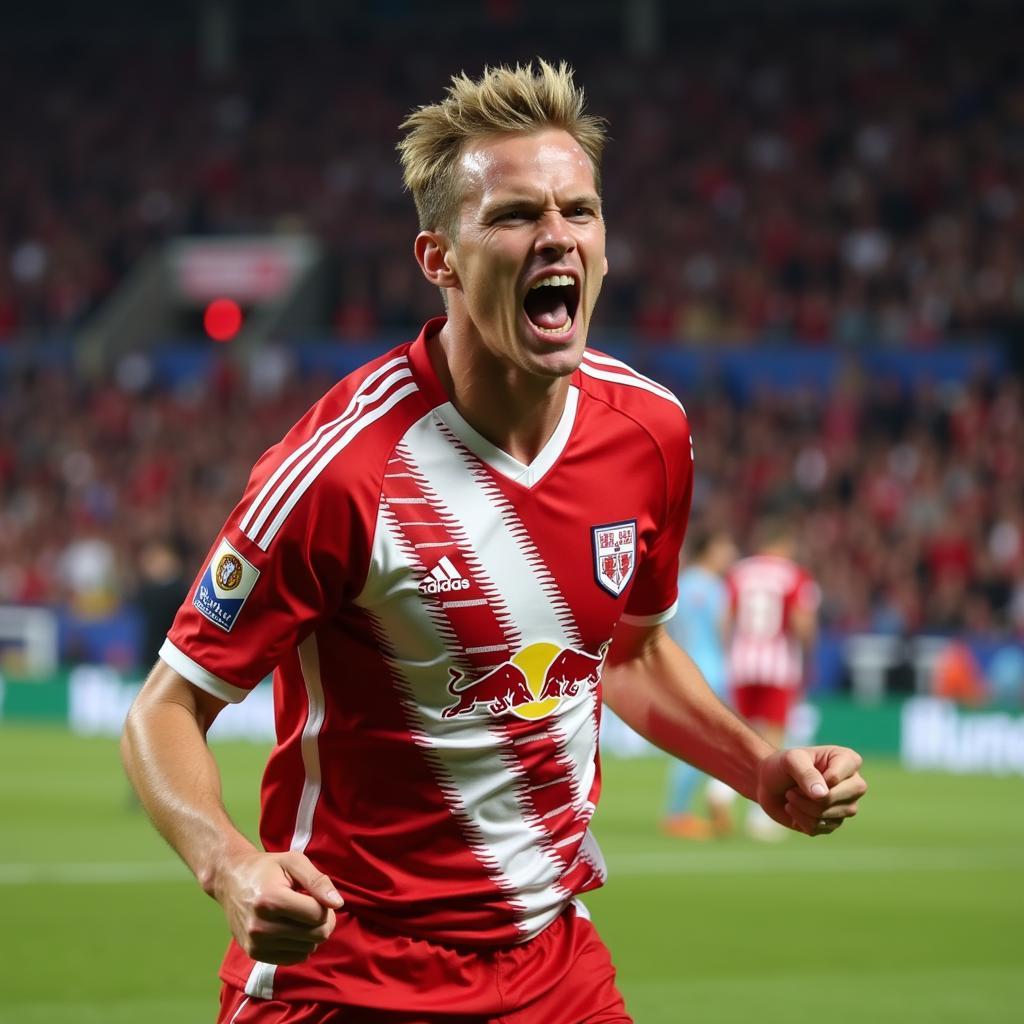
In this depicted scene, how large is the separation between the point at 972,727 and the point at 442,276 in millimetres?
15822

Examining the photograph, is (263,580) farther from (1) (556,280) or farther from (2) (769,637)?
(2) (769,637)

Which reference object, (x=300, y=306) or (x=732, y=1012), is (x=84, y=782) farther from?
(x=300, y=306)

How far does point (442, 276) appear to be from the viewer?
3.81m

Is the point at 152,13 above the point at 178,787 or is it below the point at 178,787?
above

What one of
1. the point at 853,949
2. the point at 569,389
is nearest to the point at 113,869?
the point at 853,949

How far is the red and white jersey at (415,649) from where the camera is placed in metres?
3.51

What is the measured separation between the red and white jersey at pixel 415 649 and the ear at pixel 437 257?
169 millimetres

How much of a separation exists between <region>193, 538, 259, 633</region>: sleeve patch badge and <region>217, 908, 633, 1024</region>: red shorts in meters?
0.65

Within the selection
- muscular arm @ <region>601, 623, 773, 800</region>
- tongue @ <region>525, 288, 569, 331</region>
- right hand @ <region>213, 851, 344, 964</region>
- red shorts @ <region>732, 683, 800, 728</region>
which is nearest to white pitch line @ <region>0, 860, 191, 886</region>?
red shorts @ <region>732, 683, 800, 728</region>

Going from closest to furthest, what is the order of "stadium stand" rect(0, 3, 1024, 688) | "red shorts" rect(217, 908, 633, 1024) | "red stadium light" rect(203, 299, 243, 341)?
"red shorts" rect(217, 908, 633, 1024), "stadium stand" rect(0, 3, 1024, 688), "red stadium light" rect(203, 299, 243, 341)

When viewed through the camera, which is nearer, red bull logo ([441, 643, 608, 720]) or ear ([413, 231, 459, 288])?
red bull logo ([441, 643, 608, 720])

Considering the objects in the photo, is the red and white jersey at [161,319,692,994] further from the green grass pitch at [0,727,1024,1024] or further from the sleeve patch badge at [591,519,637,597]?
the green grass pitch at [0,727,1024,1024]

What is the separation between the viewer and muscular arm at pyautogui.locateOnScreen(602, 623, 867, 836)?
145 inches

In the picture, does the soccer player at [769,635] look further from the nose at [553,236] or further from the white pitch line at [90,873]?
the nose at [553,236]
